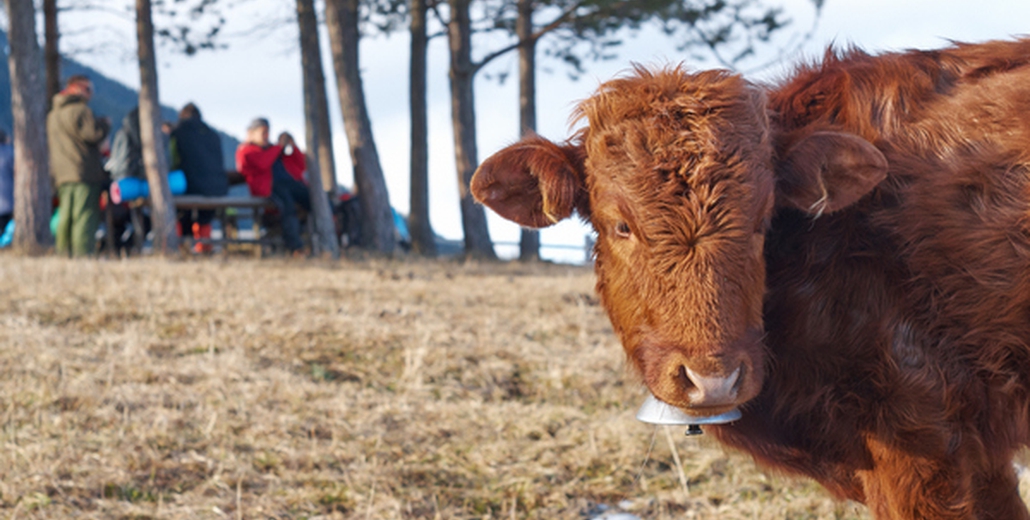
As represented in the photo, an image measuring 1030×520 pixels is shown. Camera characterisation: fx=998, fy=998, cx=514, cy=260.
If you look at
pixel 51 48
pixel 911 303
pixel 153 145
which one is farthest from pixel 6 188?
pixel 911 303

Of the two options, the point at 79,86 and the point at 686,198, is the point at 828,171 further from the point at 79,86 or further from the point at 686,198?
the point at 79,86

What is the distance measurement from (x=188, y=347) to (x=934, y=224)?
16.3 ft

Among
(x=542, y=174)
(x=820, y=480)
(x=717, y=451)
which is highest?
(x=542, y=174)

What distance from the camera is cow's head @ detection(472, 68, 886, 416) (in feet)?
8.54

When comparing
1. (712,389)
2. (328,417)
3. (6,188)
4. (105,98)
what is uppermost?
(105,98)

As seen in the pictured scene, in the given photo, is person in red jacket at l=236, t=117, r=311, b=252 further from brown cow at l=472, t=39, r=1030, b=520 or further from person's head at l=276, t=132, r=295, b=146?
brown cow at l=472, t=39, r=1030, b=520

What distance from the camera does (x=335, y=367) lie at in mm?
6281

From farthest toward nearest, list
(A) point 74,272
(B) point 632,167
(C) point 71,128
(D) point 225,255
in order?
(D) point 225,255 < (C) point 71,128 < (A) point 74,272 < (B) point 632,167

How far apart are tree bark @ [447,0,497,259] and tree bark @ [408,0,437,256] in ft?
1.56

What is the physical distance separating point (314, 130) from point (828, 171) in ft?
41.1

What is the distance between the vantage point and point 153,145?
12438mm

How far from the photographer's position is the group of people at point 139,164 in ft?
37.4

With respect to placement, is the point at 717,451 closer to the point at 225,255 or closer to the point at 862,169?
the point at 862,169

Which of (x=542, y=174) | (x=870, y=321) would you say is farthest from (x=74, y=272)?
(x=870, y=321)
